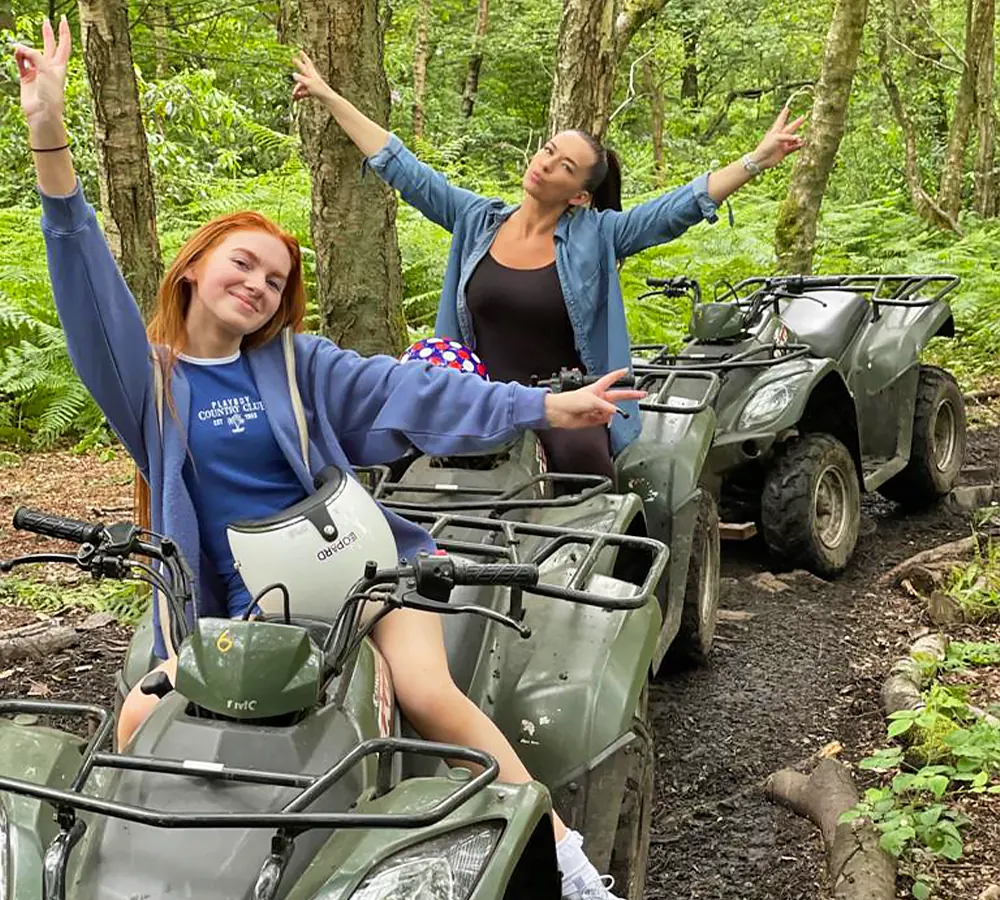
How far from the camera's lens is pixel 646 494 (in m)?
4.99

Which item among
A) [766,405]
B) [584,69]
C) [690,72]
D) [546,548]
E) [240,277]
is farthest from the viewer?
[690,72]

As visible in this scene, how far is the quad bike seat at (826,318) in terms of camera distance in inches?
279

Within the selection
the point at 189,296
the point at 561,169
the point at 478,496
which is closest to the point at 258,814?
the point at 189,296

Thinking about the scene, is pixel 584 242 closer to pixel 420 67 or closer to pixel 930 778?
pixel 930 778

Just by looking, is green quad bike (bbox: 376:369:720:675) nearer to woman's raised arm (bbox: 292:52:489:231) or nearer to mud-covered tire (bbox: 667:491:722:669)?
mud-covered tire (bbox: 667:491:722:669)

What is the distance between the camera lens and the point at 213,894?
2.04m

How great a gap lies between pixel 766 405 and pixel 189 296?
3725 mm

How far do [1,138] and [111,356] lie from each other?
8942 mm

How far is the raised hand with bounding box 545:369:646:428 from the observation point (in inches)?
114

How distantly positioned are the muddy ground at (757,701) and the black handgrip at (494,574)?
5.32 feet

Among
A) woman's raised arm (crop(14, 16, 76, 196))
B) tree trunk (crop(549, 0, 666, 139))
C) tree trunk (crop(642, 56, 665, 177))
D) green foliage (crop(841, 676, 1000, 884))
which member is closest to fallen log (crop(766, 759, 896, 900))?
green foliage (crop(841, 676, 1000, 884))

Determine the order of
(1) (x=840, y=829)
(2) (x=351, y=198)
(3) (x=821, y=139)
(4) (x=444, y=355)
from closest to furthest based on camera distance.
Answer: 1. (1) (x=840, y=829)
2. (4) (x=444, y=355)
3. (2) (x=351, y=198)
4. (3) (x=821, y=139)

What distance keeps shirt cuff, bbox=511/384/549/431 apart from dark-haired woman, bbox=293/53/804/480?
1558 millimetres

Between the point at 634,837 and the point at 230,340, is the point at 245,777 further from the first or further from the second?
the point at 634,837
